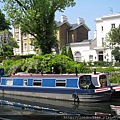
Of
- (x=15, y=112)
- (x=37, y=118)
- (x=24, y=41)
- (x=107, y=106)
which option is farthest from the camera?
(x=24, y=41)

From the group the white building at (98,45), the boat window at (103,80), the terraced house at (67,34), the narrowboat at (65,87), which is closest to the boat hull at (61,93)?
the narrowboat at (65,87)

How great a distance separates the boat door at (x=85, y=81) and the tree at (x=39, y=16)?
1871 centimetres

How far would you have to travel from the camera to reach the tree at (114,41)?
45344mm

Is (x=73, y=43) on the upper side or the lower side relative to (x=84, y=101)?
upper

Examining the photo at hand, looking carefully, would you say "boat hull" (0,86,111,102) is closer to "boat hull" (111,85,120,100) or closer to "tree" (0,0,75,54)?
"boat hull" (111,85,120,100)

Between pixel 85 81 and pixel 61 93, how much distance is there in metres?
2.02

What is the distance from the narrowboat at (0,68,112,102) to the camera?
854 inches

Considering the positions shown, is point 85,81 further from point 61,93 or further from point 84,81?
point 61,93

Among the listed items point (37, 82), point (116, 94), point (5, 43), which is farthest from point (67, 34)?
point (116, 94)

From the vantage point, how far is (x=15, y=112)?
1319 centimetres

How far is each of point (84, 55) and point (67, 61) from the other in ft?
95.5

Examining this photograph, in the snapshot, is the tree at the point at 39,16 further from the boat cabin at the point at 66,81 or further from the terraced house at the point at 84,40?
the boat cabin at the point at 66,81

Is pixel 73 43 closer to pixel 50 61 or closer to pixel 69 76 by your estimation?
pixel 50 61

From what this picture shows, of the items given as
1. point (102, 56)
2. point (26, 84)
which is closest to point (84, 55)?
point (102, 56)
